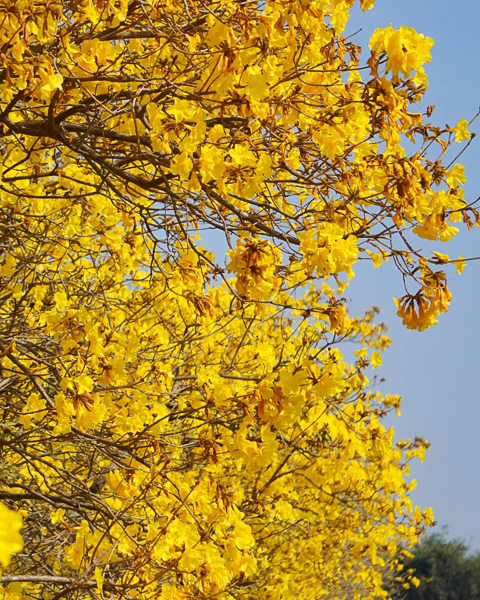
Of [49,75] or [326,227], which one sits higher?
[49,75]

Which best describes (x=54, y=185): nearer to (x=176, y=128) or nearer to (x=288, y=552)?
(x=176, y=128)

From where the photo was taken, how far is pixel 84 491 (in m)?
3.05

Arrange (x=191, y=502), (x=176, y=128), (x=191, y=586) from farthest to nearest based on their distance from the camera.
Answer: (x=191, y=502), (x=191, y=586), (x=176, y=128)

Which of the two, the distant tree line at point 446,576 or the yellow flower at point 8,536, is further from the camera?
the distant tree line at point 446,576

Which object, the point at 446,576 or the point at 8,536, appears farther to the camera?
the point at 446,576

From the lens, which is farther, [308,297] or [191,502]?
[308,297]

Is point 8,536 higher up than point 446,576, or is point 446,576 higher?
point 446,576

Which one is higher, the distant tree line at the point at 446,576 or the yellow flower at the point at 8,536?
the distant tree line at the point at 446,576

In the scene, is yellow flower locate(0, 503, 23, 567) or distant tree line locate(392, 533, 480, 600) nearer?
yellow flower locate(0, 503, 23, 567)

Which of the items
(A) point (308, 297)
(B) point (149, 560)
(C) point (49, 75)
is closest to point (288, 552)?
(A) point (308, 297)

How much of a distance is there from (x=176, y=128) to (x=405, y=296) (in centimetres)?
101

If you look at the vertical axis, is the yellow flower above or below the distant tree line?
below

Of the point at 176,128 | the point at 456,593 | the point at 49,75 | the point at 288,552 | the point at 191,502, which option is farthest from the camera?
the point at 456,593

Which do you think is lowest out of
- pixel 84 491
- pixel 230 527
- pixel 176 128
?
pixel 230 527
